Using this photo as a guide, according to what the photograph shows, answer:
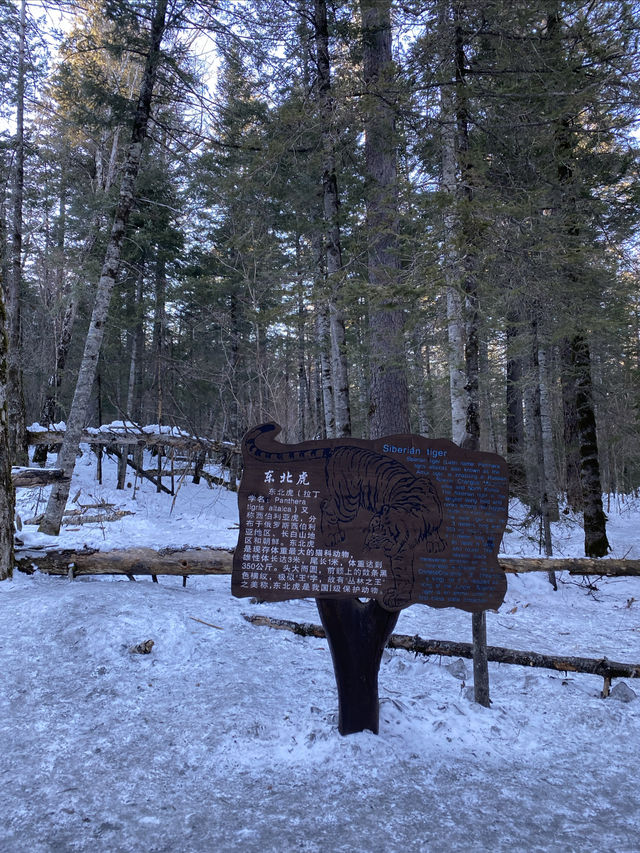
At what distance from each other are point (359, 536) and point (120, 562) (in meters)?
3.91

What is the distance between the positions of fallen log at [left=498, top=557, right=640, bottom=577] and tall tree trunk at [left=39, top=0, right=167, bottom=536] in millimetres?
7020

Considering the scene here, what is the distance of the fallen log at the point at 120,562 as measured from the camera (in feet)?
19.2

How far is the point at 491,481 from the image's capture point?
346 cm

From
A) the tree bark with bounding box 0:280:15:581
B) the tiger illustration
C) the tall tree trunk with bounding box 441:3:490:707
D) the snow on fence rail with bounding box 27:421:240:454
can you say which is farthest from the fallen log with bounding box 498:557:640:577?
the snow on fence rail with bounding box 27:421:240:454

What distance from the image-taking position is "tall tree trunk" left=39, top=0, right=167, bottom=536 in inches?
315

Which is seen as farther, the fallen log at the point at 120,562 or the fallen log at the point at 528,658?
the fallen log at the point at 120,562

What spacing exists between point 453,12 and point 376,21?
3.18 meters

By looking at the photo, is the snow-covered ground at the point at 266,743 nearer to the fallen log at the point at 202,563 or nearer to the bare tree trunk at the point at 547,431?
the fallen log at the point at 202,563

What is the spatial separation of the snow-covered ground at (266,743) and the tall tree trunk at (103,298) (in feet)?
8.41

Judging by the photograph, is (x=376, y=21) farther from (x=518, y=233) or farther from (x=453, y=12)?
(x=518, y=233)

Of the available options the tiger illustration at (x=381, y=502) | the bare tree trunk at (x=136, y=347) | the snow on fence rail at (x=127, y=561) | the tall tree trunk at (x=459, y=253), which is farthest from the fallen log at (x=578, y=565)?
the bare tree trunk at (x=136, y=347)

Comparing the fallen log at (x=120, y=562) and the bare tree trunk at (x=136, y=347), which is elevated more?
the bare tree trunk at (x=136, y=347)

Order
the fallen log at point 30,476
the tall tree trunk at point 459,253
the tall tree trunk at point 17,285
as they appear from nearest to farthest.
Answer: the tall tree trunk at point 459,253
the fallen log at point 30,476
the tall tree trunk at point 17,285

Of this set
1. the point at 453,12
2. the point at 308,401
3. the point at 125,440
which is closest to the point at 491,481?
the point at 453,12
